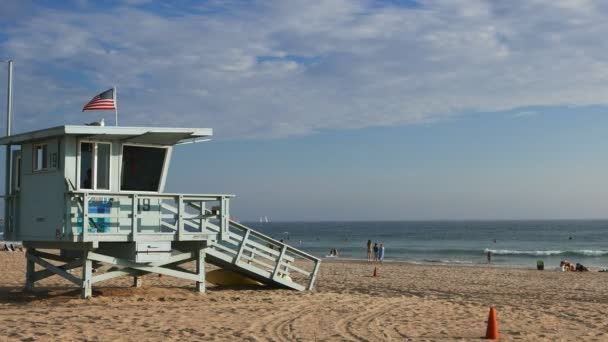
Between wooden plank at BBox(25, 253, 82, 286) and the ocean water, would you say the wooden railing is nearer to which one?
wooden plank at BBox(25, 253, 82, 286)

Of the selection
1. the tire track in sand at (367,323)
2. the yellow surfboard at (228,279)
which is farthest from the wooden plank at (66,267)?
the tire track in sand at (367,323)

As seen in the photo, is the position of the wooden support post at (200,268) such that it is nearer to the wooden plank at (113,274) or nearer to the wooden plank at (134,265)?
the wooden plank at (134,265)

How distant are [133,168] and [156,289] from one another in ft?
→ 11.8

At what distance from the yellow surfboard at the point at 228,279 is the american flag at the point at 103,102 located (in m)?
5.58

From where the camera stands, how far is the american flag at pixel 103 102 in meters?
15.9

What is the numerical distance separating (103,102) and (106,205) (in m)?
2.56

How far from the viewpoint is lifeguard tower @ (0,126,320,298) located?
47.8 feet

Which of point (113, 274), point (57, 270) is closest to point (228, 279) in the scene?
point (113, 274)

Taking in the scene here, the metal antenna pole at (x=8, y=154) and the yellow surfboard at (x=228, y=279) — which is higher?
the metal antenna pole at (x=8, y=154)

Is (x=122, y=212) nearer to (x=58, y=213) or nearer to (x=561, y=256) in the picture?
(x=58, y=213)

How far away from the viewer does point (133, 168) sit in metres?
15.8

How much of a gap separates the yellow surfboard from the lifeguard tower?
6.57 ft

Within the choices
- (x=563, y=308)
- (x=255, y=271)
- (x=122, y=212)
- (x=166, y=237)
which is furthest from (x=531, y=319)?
(x=122, y=212)

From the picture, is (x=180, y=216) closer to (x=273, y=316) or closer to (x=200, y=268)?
(x=200, y=268)
